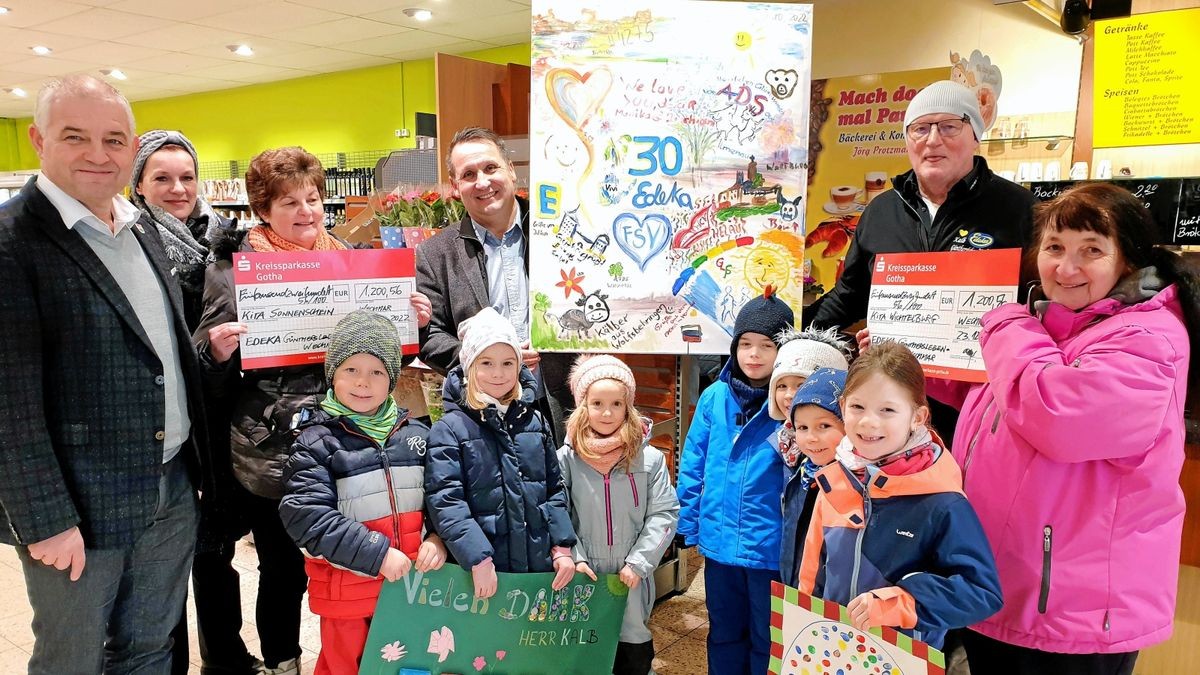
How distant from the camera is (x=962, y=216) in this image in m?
2.10

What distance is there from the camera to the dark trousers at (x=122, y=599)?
64.1 inches

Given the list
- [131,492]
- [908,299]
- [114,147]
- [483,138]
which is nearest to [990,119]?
[908,299]

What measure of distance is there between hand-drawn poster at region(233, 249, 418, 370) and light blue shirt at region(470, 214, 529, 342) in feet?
1.13

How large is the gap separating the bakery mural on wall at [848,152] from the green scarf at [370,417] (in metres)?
3.13

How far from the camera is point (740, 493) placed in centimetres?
203

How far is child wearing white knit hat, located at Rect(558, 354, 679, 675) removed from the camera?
6.80 ft

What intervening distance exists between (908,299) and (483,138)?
1.41 metres

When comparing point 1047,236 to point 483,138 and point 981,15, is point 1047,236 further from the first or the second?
point 981,15

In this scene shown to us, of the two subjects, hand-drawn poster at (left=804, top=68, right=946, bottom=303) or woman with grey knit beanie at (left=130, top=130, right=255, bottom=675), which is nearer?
woman with grey knit beanie at (left=130, top=130, right=255, bottom=675)

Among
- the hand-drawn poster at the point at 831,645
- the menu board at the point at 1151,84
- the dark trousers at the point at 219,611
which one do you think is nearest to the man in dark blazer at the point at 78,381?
the dark trousers at the point at 219,611

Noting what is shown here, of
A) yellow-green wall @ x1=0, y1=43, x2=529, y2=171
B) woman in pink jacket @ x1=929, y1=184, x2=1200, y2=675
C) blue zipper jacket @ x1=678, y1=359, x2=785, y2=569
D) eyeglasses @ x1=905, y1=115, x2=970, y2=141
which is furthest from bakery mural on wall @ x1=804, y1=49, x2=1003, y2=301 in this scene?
yellow-green wall @ x1=0, y1=43, x2=529, y2=171

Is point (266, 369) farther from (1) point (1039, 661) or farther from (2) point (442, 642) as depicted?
(1) point (1039, 661)

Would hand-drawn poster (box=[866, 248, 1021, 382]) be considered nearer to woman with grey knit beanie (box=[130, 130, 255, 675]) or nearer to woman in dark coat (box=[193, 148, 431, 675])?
woman in dark coat (box=[193, 148, 431, 675])

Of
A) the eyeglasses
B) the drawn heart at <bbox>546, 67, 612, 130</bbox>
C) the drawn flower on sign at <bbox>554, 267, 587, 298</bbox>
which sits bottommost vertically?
the drawn flower on sign at <bbox>554, 267, 587, 298</bbox>
